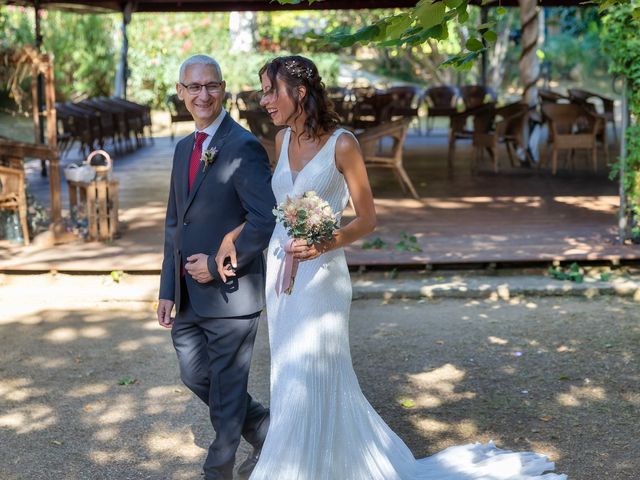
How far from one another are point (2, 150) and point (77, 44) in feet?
50.4

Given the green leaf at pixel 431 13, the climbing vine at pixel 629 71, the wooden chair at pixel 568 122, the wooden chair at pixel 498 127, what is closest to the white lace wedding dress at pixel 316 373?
the green leaf at pixel 431 13

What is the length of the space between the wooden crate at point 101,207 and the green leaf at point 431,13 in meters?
5.97

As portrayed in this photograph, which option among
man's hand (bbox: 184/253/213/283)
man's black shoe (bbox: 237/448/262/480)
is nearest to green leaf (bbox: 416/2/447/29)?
man's hand (bbox: 184/253/213/283)

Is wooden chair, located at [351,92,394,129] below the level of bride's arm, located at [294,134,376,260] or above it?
below

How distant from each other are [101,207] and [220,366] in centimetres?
582

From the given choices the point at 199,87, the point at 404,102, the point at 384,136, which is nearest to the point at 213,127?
the point at 199,87

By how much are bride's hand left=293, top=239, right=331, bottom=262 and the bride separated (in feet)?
0.06

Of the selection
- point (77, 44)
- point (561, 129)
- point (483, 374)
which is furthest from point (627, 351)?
point (77, 44)

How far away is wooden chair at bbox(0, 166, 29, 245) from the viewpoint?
9508mm

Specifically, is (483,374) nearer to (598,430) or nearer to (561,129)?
(598,430)

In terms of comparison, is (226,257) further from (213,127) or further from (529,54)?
(529,54)

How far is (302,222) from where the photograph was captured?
12.1 feet

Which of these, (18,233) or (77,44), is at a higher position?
(77,44)

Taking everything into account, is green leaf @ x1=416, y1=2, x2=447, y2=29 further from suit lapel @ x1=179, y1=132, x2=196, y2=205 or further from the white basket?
the white basket
